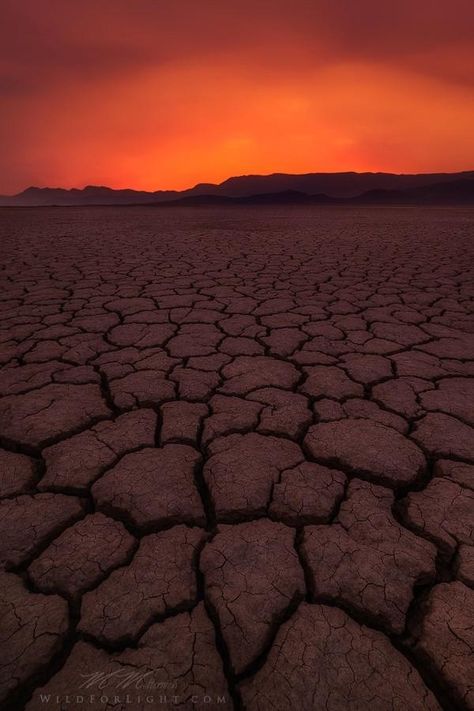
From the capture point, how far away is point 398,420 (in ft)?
4.39

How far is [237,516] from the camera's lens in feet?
3.13

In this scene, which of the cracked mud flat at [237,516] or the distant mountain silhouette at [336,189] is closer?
the cracked mud flat at [237,516]

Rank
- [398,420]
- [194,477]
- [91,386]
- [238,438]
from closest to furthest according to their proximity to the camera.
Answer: [194,477], [238,438], [398,420], [91,386]

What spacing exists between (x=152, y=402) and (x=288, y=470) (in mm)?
602

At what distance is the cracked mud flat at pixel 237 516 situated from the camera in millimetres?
649

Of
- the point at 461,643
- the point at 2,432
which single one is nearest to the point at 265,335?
the point at 2,432

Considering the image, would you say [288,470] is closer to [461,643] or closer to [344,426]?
[344,426]

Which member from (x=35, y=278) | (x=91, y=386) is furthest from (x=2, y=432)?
(x=35, y=278)

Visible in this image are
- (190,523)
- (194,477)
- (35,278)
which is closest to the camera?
(190,523)

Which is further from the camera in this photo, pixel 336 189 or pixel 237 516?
pixel 336 189

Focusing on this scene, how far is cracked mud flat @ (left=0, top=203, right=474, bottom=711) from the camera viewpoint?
649 millimetres

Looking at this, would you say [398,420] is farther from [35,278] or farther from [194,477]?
[35,278]

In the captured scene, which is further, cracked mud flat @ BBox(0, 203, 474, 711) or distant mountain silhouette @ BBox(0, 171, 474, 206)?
distant mountain silhouette @ BBox(0, 171, 474, 206)

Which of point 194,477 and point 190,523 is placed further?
point 194,477
